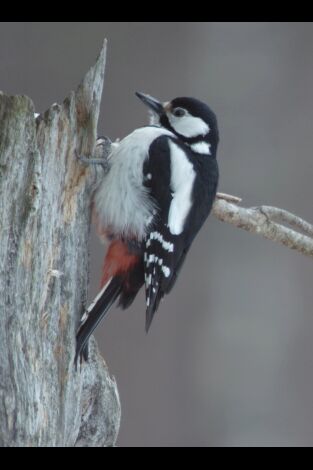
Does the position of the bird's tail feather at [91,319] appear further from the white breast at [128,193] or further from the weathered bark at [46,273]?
the white breast at [128,193]

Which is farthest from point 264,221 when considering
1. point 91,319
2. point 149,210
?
point 91,319

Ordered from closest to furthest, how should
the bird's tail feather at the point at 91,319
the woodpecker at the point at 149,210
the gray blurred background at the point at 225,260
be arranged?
the bird's tail feather at the point at 91,319, the woodpecker at the point at 149,210, the gray blurred background at the point at 225,260

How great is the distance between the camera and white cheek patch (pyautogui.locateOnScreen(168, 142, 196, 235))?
3.31 meters

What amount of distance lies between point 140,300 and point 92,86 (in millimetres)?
2460

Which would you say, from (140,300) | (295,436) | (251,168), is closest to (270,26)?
(251,168)

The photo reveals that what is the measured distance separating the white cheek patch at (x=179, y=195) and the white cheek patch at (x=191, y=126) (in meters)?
0.20

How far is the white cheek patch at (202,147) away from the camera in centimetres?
354

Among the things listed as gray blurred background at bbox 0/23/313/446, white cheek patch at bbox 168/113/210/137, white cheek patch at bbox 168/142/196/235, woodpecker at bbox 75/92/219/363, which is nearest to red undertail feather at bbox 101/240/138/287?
woodpecker at bbox 75/92/219/363

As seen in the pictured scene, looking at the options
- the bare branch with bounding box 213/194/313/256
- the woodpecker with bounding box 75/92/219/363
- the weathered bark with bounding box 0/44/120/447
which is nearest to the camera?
the weathered bark with bounding box 0/44/120/447

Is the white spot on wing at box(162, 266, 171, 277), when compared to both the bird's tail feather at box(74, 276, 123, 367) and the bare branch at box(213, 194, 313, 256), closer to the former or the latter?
the bird's tail feather at box(74, 276, 123, 367)

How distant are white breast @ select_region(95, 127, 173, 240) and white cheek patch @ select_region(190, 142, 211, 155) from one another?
0.69 ft

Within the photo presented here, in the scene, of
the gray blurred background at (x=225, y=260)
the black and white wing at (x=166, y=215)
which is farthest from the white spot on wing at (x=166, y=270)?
the gray blurred background at (x=225, y=260)

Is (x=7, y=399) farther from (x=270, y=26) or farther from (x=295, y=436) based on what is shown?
(x=270, y=26)

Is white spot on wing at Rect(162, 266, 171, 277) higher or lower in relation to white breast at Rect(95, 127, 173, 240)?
lower
